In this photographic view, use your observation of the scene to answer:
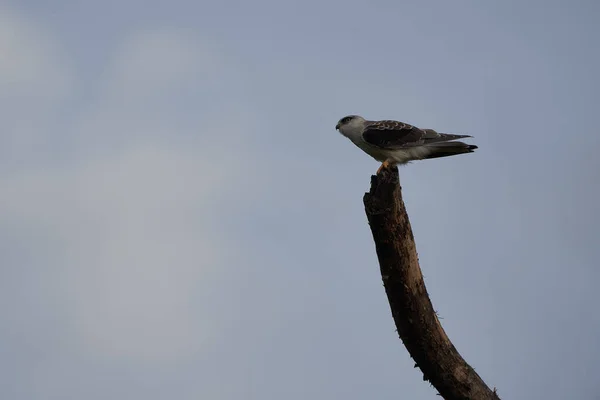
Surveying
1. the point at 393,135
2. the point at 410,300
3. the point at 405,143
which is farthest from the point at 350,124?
the point at 410,300

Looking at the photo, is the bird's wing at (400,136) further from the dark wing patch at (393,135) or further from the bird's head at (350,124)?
the bird's head at (350,124)

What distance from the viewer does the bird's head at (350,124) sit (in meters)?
9.12

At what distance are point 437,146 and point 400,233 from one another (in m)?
2.53

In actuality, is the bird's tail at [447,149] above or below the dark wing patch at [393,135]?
below

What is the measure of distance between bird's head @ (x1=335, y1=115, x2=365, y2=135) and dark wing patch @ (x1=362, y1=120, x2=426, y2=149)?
350 millimetres

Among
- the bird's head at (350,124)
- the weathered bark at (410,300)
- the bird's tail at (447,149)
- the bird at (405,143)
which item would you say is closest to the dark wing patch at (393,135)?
the bird at (405,143)

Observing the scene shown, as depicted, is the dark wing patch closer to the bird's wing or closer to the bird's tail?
the bird's wing

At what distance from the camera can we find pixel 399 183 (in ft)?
21.7

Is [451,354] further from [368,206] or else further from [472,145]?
[472,145]

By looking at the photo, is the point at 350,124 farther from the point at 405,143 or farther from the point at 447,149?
the point at 447,149

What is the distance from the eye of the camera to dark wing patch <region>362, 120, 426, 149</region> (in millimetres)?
8547

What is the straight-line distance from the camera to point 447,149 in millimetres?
8453

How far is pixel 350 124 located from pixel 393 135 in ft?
3.01

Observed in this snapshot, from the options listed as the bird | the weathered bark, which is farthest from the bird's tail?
the weathered bark
